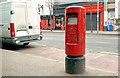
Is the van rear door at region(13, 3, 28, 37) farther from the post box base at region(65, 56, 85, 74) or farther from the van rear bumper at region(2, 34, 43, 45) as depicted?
the post box base at region(65, 56, 85, 74)

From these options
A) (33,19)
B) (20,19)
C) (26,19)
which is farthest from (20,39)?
(33,19)

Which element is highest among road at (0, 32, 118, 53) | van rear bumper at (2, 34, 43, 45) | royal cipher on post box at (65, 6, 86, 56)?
royal cipher on post box at (65, 6, 86, 56)

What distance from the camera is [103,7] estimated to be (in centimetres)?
2948

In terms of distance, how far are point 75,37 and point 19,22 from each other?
20.2 feet

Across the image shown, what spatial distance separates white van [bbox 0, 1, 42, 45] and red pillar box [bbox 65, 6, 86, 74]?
5.76 m

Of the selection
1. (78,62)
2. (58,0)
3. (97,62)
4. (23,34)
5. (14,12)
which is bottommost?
(97,62)

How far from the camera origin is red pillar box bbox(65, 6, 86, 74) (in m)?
4.71

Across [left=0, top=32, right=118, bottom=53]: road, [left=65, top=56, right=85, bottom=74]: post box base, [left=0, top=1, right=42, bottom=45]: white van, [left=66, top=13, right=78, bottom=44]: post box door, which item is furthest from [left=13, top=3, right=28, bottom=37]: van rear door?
[left=65, top=56, right=85, bottom=74]: post box base

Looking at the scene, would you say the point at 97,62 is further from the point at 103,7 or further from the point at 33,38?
the point at 103,7

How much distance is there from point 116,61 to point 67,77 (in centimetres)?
340

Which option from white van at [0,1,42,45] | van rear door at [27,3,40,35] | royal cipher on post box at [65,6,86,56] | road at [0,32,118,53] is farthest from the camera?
van rear door at [27,3,40,35]

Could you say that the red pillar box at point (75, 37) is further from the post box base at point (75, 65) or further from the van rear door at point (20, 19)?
the van rear door at point (20, 19)

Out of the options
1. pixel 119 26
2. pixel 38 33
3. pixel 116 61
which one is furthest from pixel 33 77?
pixel 119 26

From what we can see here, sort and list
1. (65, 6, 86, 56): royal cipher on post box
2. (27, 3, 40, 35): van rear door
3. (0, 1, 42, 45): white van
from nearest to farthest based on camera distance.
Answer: (65, 6, 86, 56): royal cipher on post box → (0, 1, 42, 45): white van → (27, 3, 40, 35): van rear door
